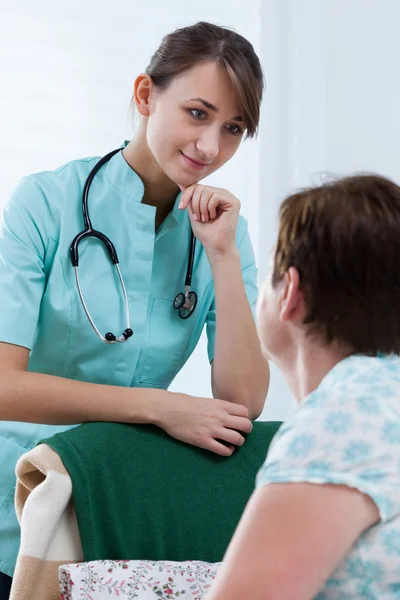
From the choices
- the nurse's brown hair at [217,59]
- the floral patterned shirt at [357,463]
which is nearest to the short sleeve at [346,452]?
the floral patterned shirt at [357,463]

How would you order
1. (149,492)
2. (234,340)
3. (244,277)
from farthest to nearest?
(244,277) → (234,340) → (149,492)

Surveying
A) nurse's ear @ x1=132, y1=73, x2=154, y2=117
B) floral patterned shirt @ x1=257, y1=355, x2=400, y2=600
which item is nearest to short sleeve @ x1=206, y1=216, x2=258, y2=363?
nurse's ear @ x1=132, y1=73, x2=154, y2=117

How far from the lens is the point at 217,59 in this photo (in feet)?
4.98

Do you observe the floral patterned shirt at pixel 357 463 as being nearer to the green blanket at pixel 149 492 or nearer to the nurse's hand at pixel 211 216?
the green blanket at pixel 149 492

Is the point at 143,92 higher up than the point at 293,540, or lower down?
higher up

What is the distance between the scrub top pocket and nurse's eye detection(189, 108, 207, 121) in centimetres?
34

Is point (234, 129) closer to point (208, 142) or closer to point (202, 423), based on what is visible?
point (208, 142)

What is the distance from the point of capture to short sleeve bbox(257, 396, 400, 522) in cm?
76

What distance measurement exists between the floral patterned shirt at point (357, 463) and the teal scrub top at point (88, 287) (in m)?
0.77

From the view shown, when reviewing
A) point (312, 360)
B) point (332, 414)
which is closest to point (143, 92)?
point (312, 360)

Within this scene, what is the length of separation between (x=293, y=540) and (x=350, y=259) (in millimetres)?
280

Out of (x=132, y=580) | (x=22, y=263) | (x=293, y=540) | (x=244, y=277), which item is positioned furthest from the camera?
(x=244, y=277)

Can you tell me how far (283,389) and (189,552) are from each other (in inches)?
49.3

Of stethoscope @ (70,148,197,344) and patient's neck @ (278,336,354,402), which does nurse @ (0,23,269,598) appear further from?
patient's neck @ (278,336,354,402)
